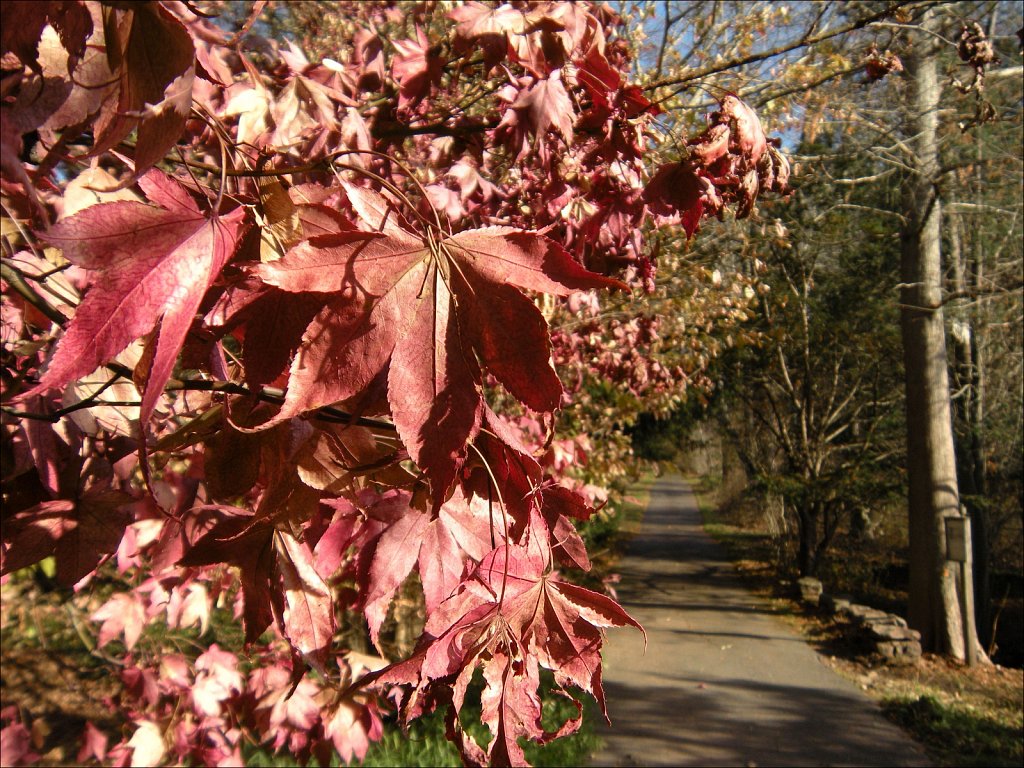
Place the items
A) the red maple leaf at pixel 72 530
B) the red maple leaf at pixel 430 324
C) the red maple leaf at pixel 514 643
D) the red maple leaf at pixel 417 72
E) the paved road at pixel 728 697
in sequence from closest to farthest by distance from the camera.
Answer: the red maple leaf at pixel 430 324 → the red maple leaf at pixel 514 643 → the red maple leaf at pixel 72 530 → the red maple leaf at pixel 417 72 → the paved road at pixel 728 697

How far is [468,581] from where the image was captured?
107 centimetres

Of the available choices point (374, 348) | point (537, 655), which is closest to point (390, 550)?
point (537, 655)

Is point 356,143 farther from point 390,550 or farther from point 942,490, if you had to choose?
point 942,490

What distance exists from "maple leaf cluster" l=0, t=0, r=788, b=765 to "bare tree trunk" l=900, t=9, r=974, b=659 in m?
9.56

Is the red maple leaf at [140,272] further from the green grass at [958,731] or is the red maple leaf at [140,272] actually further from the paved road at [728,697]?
the green grass at [958,731]

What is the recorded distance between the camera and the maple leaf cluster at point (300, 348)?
701 mm

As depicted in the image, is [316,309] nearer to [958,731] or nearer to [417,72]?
[417,72]

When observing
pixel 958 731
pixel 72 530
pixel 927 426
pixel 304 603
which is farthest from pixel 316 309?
pixel 927 426

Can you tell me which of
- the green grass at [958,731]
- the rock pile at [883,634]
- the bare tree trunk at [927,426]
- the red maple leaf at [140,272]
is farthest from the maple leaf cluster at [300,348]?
the bare tree trunk at [927,426]

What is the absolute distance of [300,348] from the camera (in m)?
0.77

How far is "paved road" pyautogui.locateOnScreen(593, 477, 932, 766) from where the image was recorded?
620 cm

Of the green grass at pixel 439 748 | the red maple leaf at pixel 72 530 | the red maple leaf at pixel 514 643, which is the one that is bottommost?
the green grass at pixel 439 748

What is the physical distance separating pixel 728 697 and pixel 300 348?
Answer: 304 inches

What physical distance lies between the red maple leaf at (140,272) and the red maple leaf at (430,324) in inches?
3.4
